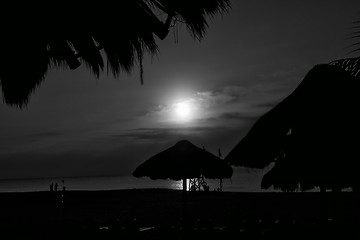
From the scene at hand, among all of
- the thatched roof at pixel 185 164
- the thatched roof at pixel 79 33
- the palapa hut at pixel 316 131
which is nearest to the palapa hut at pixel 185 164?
the thatched roof at pixel 185 164

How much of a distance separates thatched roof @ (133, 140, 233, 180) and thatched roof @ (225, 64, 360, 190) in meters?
4.39

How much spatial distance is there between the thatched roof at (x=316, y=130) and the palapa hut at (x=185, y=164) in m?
4.39

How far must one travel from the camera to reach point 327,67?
5195 mm

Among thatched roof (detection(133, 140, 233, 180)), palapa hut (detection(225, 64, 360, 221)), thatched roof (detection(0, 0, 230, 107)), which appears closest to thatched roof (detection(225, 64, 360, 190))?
palapa hut (detection(225, 64, 360, 221))

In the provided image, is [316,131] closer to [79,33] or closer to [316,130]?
[316,130]

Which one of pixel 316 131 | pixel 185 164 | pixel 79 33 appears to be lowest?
pixel 185 164

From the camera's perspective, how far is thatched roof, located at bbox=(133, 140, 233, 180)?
9680 mm

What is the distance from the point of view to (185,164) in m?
9.66

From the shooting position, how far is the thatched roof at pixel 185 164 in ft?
31.8

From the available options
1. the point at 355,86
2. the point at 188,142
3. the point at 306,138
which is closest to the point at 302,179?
the point at 306,138

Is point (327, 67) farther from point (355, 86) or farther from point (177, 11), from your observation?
point (177, 11)

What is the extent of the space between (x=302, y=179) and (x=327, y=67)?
1508 millimetres

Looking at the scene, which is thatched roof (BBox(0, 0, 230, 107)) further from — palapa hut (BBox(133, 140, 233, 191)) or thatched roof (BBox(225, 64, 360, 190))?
palapa hut (BBox(133, 140, 233, 191))

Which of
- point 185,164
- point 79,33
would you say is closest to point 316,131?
point 79,33
